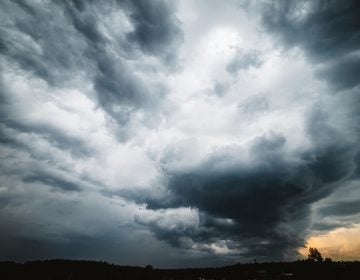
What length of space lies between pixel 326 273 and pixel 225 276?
42.6m

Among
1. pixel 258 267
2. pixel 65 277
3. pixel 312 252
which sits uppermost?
pixel 312 252

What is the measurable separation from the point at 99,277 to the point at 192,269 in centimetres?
6031

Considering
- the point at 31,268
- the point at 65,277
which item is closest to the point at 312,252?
the point at 65,277

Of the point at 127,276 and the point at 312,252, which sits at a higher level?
the point at 312,252

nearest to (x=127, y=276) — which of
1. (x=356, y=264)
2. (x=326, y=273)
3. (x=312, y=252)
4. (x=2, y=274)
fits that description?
(x=2, y=274)

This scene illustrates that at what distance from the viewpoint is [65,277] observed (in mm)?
103812

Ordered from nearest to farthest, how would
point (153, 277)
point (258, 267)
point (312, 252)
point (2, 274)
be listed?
point (2, 274) < point (153, 277) < point (258, 267) < point (312, 252)

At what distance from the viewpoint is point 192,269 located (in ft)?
504

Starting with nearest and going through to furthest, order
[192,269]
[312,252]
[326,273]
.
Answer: [326,273], [192,269], [312,252]

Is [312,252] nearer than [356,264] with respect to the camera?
No

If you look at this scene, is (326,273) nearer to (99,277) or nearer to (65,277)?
(99,277)

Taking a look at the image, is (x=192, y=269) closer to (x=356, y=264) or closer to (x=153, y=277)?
(x=153, y=277)

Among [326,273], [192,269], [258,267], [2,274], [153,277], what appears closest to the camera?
[2,274]

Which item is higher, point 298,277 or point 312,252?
point 312,252
